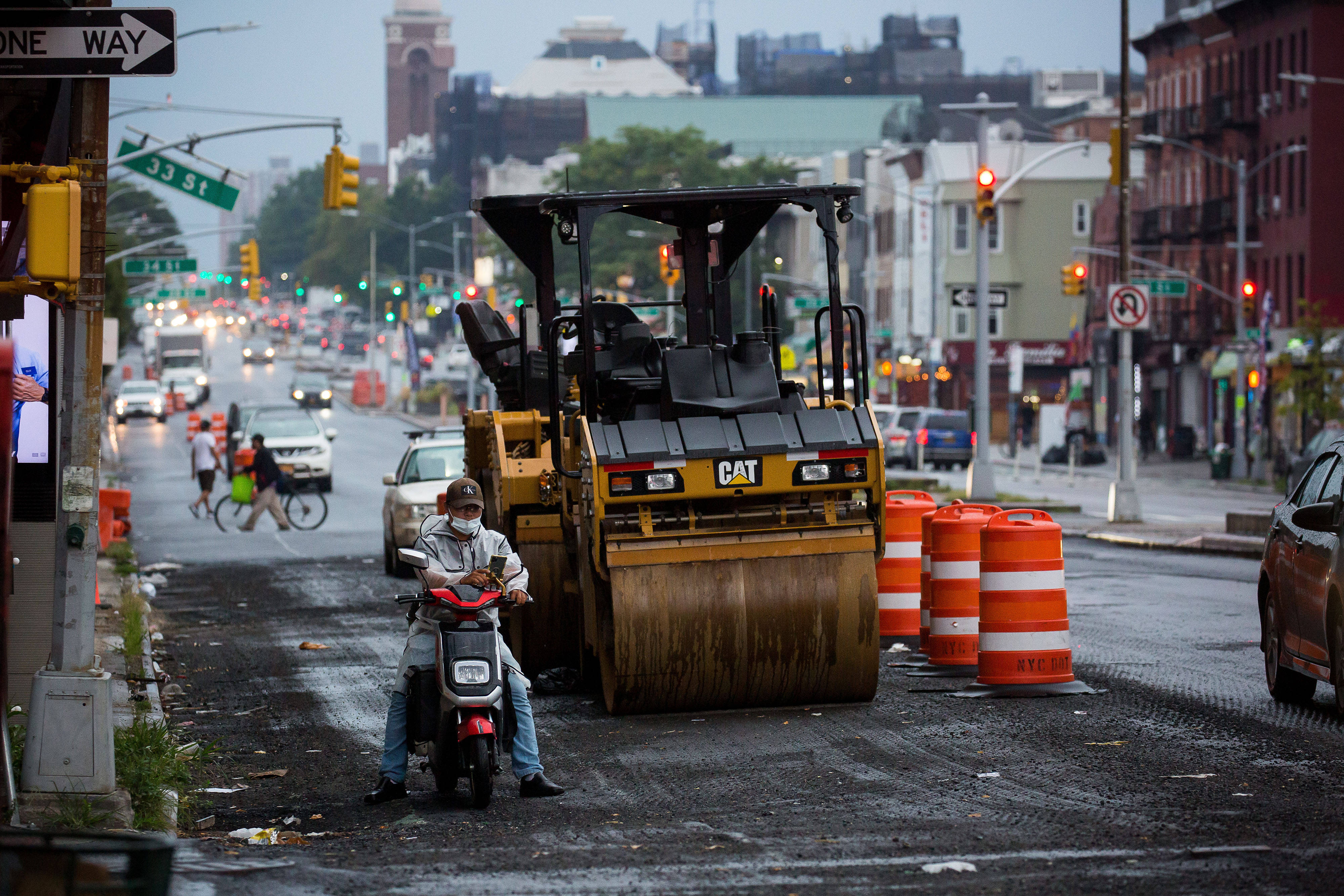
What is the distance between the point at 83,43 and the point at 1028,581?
21.8ft

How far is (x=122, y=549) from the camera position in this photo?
84.4 ft

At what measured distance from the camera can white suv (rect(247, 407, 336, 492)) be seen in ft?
145

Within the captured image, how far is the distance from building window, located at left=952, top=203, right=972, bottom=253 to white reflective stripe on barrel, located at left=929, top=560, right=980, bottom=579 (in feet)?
237

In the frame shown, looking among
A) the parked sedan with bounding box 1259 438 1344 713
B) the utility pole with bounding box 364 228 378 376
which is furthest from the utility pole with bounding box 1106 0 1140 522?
the utility pole with bounding box 364 228 378 376

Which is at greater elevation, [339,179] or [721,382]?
[339,179]

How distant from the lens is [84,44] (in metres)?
9.38

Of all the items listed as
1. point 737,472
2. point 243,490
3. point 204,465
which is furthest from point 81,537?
point 204,465

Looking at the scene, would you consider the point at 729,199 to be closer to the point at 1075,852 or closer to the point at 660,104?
the point at 1075,852

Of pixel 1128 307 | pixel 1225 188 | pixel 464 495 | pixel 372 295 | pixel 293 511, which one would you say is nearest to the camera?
pixel 464 495

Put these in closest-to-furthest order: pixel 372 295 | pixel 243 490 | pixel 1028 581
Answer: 1. pixel 1028 581
2. pixel 243 490
3. pixel 372 295

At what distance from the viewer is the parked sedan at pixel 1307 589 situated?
449 inches

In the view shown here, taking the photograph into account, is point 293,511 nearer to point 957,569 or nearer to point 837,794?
point 957,569

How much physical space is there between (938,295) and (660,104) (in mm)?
61523

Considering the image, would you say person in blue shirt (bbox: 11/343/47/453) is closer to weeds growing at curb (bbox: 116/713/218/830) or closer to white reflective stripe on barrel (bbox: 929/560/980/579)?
weeds growing at curb (bbox: 116/713/218/830)
